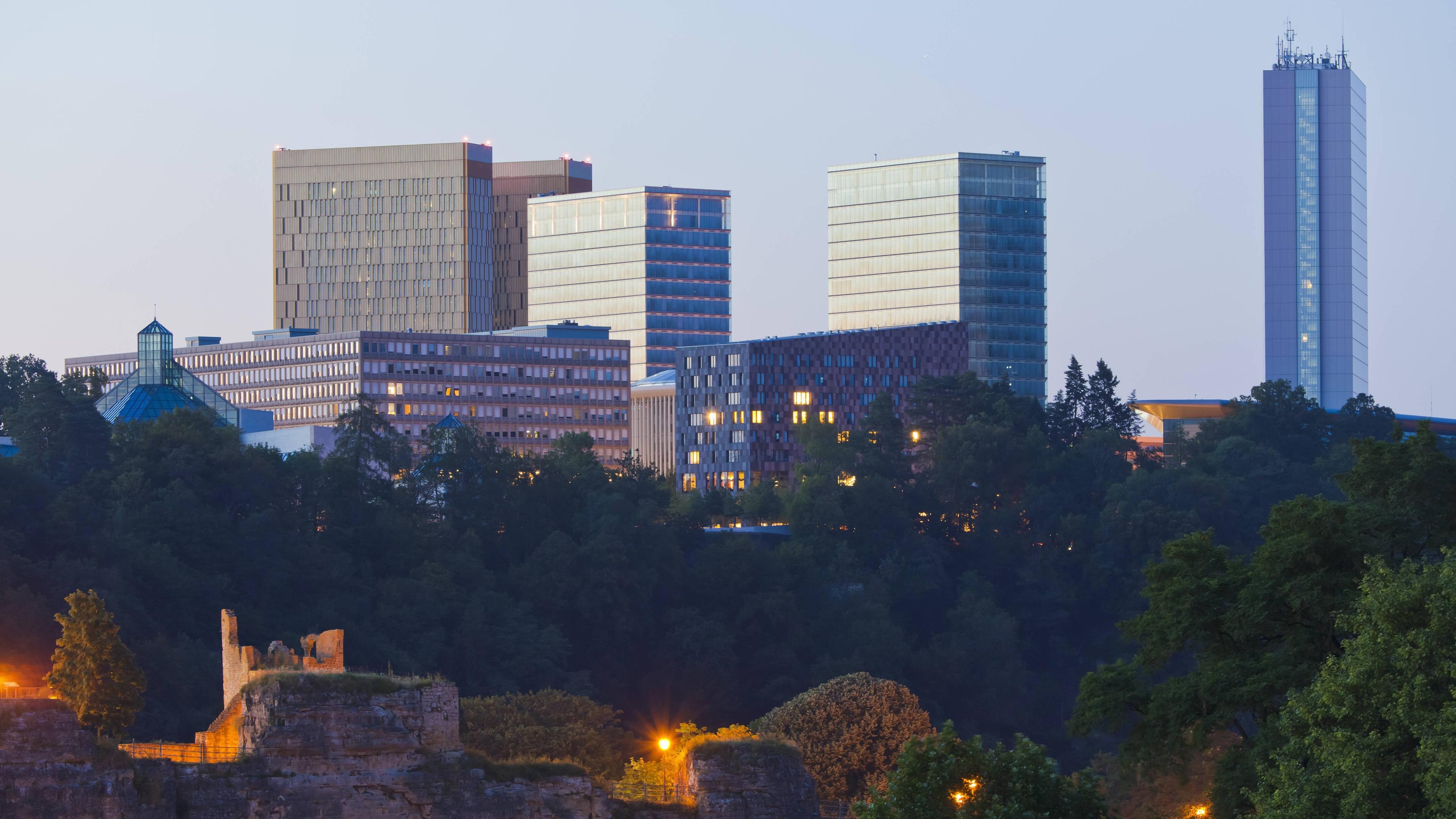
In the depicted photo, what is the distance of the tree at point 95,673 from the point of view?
74.1 metres

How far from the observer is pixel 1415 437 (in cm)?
5309

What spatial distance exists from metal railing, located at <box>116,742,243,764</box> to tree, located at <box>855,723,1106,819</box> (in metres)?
19.7

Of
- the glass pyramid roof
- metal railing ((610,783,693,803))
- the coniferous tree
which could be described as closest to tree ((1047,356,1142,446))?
the coniferous tree

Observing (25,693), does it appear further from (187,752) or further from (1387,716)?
(1387,716)

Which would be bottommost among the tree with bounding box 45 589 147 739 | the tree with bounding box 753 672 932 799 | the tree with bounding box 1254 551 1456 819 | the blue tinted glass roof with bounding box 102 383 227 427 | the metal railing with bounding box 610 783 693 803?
the tree with bounding box 753 672 932 799

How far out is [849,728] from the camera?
9725cm

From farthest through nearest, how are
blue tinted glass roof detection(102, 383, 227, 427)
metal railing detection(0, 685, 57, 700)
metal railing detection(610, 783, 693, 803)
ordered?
blue tinted glass roof detection(102, 383, 227, 427)
metal railing detection(610, 783, 693, 803)
metal railing detection(0, 685, 57, 700)

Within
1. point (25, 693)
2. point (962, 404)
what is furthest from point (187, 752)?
point (962, 404)

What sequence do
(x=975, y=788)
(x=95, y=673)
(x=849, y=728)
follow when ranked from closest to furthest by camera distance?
(x=975, y=788) → (x=95, y=673) → (x=849, y=728)

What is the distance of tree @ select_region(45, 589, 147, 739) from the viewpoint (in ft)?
243

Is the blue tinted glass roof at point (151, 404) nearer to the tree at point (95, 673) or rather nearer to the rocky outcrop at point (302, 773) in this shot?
the tree at point (95, 673)

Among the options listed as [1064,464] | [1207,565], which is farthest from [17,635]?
[1064,464]

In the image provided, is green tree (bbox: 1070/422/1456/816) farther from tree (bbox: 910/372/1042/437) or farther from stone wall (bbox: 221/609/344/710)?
tree (bbox: 910/372/1042/437)

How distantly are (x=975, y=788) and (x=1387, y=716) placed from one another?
26.2 ft
